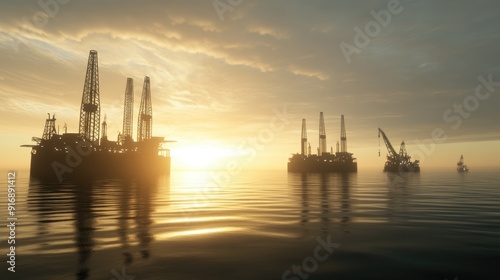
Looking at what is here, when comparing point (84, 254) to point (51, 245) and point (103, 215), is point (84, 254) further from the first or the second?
point (103, 215)

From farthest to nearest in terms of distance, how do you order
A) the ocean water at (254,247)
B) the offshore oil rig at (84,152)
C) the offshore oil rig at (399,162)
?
the offshore oil rig at (399,162), the offshore oil rig at (84,152), the ocean water at (254,247)

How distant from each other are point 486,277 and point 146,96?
12614 cm

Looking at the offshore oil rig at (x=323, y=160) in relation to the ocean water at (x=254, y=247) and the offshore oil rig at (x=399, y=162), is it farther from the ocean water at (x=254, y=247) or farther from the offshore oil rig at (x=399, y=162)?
the ocean water at (x=254, y=247)

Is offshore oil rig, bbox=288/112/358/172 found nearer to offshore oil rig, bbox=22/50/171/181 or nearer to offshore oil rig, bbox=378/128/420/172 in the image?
offshore oil rig, bbox=378/128/420/172

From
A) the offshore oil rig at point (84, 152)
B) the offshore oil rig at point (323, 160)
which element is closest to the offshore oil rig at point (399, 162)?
the offshore oil rig at point (323, 160)

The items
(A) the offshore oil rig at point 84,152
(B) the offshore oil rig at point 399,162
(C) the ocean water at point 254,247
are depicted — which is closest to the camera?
(C) the ocean water at point 254,247

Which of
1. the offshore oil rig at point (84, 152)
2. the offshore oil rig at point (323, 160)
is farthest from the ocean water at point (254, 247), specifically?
the offshore oil rig at point (323, 160)

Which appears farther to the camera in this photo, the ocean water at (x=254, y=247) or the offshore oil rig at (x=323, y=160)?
the offshore oil rig at (x=323, y=160)

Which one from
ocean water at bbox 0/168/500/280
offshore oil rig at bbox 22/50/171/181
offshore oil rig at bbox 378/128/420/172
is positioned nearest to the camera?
ocean water at bbox 0/168/500/280

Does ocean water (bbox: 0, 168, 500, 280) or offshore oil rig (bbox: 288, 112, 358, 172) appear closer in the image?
ocean water (bbox: 0, 168, 500, 280)

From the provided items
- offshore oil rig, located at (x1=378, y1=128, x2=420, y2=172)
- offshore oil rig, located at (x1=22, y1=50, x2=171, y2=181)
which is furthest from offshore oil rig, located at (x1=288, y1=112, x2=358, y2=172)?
offshore oil rig, located at (x1=22, y1=50, x2=171, y2=181)

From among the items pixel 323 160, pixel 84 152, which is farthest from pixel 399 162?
pixel 84 152

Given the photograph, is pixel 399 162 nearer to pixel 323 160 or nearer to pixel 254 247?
pixel 323 160

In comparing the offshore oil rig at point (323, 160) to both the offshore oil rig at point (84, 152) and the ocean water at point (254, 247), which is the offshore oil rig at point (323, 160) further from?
the ocean water at point (254, 247)
